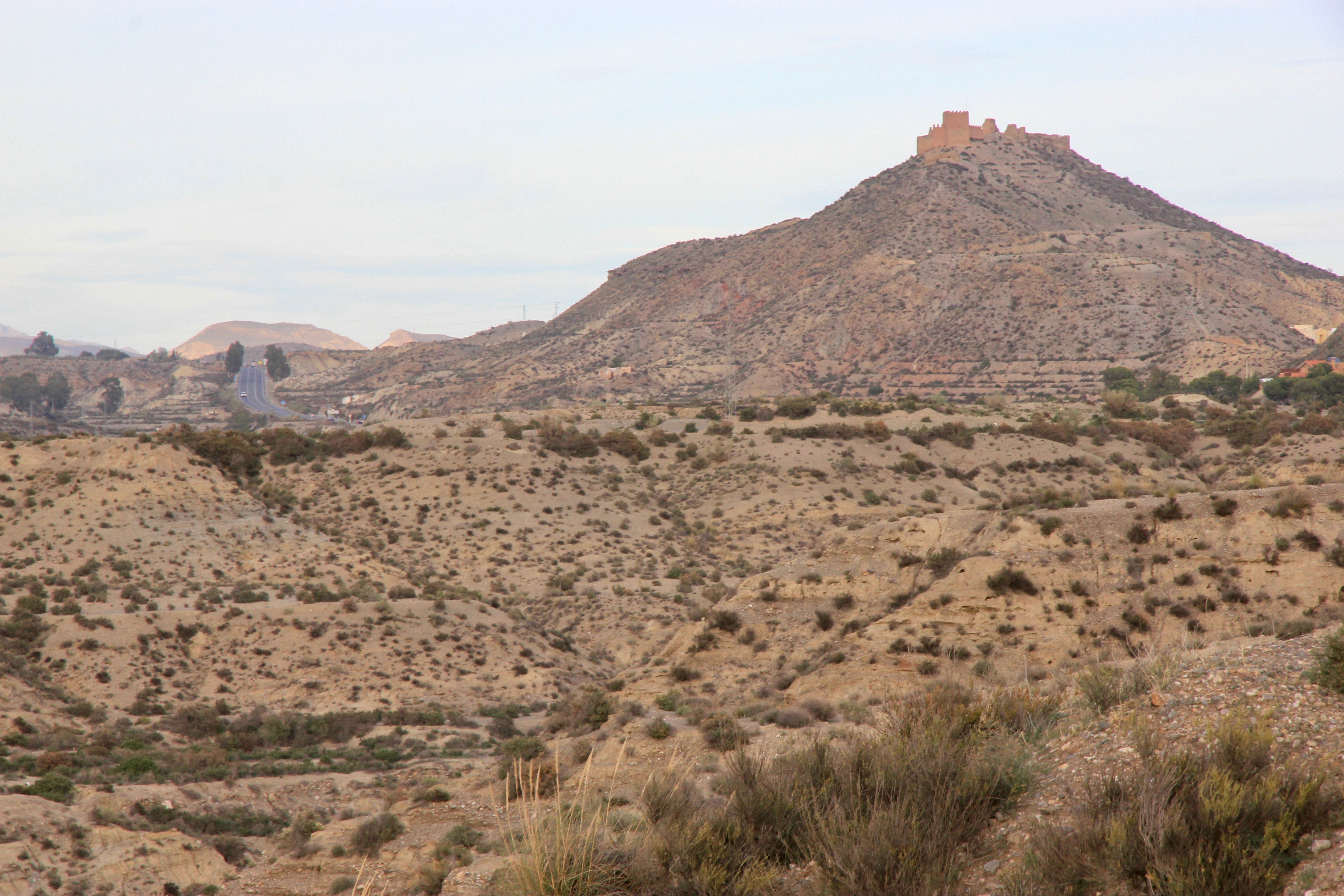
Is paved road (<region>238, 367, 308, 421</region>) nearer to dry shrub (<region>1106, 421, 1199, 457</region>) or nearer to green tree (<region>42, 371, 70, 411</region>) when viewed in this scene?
green tree (<region>42, 371, 70, 411</region>)

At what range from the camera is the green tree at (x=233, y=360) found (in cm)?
19288

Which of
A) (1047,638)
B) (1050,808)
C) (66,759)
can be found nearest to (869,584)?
(1047,638)

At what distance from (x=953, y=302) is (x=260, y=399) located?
124367mm

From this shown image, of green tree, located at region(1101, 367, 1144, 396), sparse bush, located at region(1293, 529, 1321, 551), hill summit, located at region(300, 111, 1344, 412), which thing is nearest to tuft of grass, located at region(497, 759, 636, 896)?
sparse bush, located at region(1293, 529, 1321, 551)

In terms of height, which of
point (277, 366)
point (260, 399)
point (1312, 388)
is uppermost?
point (277, 366)

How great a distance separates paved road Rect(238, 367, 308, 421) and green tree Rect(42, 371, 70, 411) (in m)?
26.5

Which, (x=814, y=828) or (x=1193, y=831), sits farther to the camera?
(x=814, y=828)

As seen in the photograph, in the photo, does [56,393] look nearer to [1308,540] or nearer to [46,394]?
[46,394]

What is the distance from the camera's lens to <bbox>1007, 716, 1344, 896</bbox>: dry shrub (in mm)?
5430

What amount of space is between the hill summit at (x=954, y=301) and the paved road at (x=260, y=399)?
15151 millimetres

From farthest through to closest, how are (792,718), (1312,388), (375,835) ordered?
(1312,388)
(792,718)
(375,835)

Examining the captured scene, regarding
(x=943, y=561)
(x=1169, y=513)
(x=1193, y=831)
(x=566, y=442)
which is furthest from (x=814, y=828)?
(x=566, y=442)

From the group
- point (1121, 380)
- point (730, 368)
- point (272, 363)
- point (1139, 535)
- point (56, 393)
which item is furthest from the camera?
point (272, 363)

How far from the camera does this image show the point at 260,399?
566 feet
